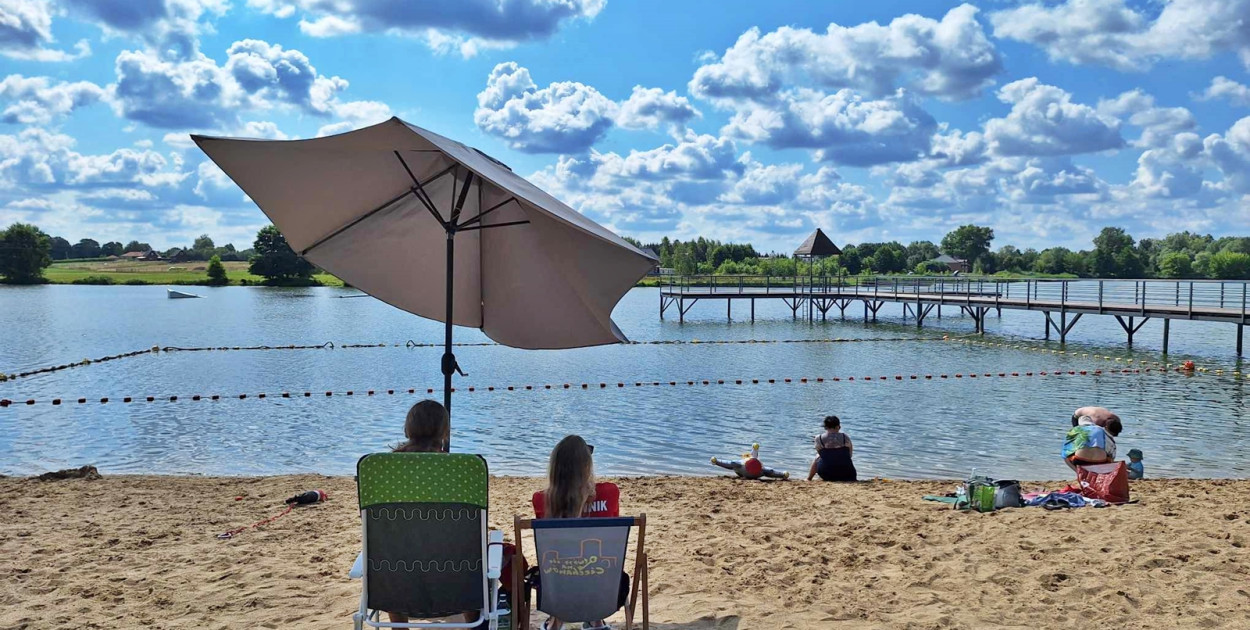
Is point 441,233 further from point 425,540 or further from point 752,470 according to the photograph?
point 752,470

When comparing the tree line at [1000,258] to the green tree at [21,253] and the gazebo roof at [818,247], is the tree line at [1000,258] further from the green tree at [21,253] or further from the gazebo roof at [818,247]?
the green tree at [21,253]

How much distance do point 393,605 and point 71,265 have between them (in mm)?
147573

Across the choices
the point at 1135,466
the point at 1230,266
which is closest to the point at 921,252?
the point at 1230,266

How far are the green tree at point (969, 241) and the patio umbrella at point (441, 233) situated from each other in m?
134

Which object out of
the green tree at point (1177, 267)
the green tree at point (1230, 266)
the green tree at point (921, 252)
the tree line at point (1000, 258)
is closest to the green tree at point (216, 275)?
the tree line at point (1000, 258)

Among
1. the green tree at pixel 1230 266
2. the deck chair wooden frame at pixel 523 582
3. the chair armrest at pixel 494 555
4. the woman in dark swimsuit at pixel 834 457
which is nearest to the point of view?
the chair armrest at pixel 494 555

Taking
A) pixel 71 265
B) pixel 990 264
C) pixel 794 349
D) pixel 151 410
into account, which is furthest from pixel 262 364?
pixel 71 265

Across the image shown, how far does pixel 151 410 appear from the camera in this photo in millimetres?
15070

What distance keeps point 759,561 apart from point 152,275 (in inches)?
4333

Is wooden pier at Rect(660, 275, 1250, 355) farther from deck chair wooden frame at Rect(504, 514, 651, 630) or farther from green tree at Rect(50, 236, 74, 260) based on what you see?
green tree at Rect(50, 236, 74, 260)

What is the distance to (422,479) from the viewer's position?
3.51 meters

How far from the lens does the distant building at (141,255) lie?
5580 inches

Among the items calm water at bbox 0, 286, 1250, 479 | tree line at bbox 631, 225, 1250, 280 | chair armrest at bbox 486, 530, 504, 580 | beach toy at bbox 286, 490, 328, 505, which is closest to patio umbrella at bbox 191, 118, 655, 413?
chair armrest at bbox 486, 530, 504, 580

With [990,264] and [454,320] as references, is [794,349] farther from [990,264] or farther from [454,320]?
[990,264]
